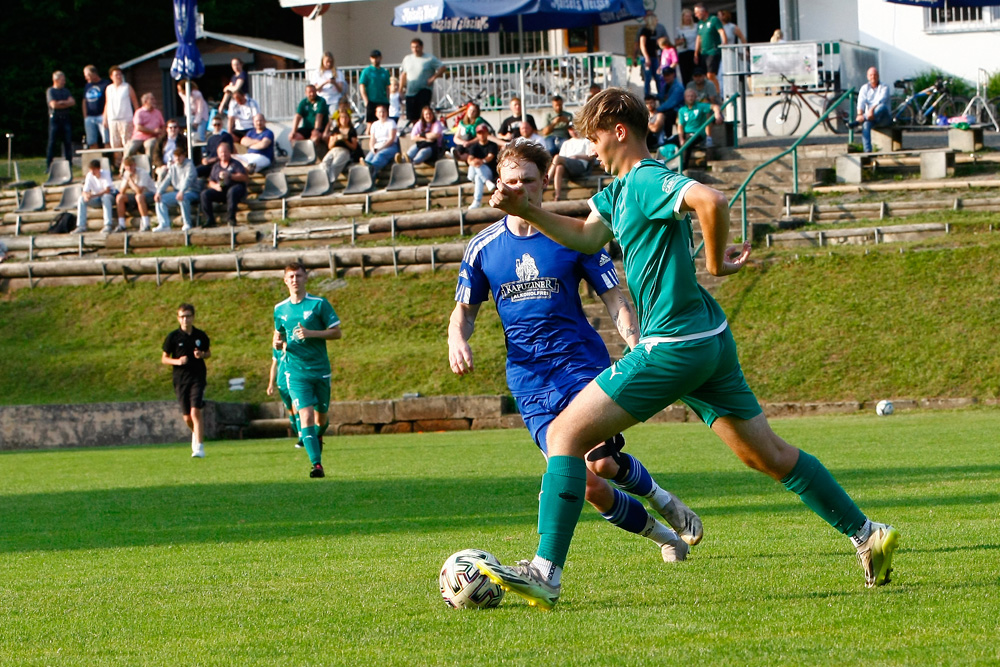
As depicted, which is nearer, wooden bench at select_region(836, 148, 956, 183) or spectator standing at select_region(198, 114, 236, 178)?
wooden bench at select_region(836, 148, 956, 183)

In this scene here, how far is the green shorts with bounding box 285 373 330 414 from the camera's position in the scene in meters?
13.3

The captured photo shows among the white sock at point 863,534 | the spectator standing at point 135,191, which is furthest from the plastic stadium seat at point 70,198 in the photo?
the white sock at point 863,534

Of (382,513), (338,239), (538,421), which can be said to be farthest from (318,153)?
(538,421)

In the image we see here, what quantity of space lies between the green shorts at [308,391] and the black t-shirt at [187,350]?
3741mm

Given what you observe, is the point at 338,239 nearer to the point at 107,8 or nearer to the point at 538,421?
the point at 538,421

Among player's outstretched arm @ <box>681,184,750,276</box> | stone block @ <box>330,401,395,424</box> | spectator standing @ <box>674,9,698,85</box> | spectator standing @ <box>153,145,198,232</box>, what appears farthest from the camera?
spectator standing @ <box>674,9,698,85</box>

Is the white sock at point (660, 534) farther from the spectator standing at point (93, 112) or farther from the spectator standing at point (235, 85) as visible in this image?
the spectator standing at point (93, 112)

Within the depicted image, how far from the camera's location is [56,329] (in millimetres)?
24312

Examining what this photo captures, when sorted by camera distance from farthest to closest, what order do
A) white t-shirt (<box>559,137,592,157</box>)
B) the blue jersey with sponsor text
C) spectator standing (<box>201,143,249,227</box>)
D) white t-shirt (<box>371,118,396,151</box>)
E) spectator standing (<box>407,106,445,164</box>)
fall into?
white t-shirt (<box>371,118,396,151</box>), spectator standing (<box>407,106,445,164</box>), spectator standing (<box>201,143,249,227</box>), white t-shirt (<box>559,137,592,157</box>), the blue jersey with sponsor text

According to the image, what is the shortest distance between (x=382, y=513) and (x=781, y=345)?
11.1 metres

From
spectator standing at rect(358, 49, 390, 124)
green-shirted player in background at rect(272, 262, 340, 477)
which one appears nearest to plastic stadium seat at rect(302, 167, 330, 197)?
spectator standing at rect(358, 49, 390, 124)

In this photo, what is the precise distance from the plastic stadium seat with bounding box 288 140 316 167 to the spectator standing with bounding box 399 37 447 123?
7.45 ft

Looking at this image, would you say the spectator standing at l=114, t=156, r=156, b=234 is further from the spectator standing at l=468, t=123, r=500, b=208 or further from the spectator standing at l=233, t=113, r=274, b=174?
the spectator standing at l=468, t=123, r=500, b=208

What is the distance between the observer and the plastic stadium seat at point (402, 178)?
26562mm
